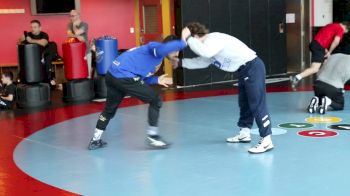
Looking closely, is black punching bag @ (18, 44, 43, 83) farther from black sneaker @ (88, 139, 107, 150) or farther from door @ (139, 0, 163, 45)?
door @ (139, 0, 163, 45)

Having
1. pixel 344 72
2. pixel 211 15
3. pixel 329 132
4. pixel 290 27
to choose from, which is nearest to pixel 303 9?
pixel 290 27

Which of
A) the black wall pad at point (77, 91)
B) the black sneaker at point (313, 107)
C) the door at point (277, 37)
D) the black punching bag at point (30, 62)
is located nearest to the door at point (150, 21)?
the door at point (277, 37)

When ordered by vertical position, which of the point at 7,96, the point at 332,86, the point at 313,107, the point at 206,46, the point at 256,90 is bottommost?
the point at 313,107

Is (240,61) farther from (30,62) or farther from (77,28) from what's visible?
(77,28)

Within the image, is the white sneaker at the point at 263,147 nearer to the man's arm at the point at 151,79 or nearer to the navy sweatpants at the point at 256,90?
the navy sweatpants at the point at 256,90

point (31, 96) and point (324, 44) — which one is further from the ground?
point (324, 44)

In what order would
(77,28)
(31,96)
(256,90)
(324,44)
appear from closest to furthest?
(256,90)
(324,44)
(31,96)
(77,28)

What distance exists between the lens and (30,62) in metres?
9.89

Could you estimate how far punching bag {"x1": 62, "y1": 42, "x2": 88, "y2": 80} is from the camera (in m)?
10.3

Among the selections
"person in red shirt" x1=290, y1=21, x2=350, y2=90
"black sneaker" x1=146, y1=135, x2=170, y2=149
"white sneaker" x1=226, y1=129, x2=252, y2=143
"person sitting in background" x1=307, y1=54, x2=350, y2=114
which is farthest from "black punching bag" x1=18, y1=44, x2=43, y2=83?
"person sitting in background" x1=307, y1=54, x2=350, y2=114

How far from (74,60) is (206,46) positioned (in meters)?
5.44

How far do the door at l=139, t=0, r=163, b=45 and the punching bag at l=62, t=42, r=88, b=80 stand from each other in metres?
3.91

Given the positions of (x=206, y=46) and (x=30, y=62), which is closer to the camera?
(x=206, y=46)

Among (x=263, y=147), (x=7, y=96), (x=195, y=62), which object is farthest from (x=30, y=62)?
(x=263, y=147)
